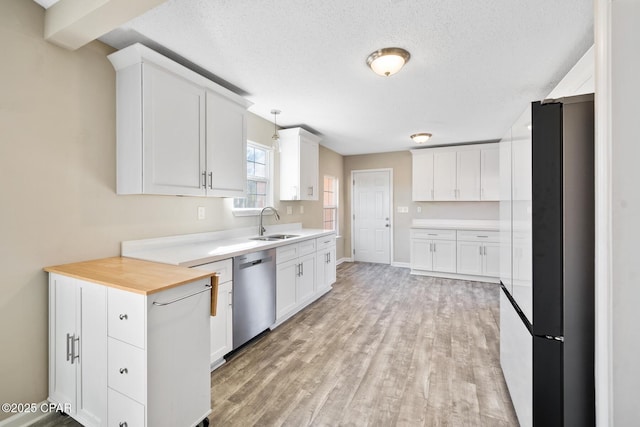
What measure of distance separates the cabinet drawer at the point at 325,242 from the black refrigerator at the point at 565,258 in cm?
277

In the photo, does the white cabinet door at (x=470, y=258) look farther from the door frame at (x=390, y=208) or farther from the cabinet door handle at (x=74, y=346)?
the cabinet door handle at (x=74, y=346)

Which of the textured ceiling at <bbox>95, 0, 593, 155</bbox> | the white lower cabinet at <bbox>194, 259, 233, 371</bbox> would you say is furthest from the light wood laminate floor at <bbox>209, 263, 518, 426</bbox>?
the textured ceiling at <bbox>95, 0, 593, 155</bbox>

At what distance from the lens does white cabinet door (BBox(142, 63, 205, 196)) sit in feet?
6.68

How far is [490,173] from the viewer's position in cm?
511

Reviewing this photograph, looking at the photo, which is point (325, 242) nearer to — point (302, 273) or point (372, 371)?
point (302, 273)

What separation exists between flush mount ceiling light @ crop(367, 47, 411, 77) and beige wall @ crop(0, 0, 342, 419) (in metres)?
1.99

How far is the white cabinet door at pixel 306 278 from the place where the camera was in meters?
3.39

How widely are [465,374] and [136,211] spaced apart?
9.53 ft

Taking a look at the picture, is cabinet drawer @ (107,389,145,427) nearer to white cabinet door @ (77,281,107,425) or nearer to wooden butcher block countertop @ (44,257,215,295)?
white cabinet door @ (77,281,107,425)

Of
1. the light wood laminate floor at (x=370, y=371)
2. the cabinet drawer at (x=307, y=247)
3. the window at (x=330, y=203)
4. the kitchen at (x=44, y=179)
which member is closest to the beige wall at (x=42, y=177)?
the kitchen at (x=44, y=179)

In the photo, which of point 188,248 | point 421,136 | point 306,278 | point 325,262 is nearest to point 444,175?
point 421,136

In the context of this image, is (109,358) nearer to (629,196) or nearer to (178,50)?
(178,50)

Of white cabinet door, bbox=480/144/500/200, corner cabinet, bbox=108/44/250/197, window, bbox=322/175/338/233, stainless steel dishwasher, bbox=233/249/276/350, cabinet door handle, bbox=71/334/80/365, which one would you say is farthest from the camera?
window, bbox=322/175/338/233

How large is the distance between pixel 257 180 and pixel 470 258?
3846 millimetres
